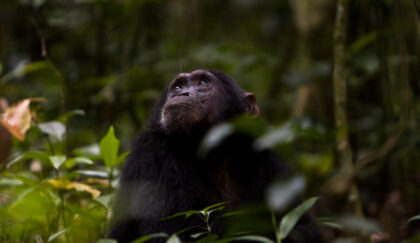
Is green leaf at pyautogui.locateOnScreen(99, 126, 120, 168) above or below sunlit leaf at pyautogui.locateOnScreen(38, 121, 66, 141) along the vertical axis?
below

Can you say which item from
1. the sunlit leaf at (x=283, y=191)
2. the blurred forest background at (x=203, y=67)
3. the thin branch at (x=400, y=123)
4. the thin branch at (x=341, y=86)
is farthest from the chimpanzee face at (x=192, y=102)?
the sunlit leaf at (x=283, y=191)

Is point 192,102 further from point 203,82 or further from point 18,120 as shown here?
point 18,120

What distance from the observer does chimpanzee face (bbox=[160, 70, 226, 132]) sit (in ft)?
11.8

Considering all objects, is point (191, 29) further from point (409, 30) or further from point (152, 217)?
point (152, 217)

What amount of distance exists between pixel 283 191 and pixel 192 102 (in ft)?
7.00

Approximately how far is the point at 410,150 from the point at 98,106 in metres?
4.18

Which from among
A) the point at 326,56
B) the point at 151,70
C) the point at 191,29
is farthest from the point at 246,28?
the point at 326,56

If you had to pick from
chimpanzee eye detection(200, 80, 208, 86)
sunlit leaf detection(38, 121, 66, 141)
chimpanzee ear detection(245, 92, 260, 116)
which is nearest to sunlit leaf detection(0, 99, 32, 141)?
sunlit leaf detection(38, 121, 66, 141)

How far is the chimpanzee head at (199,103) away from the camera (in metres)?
3.62

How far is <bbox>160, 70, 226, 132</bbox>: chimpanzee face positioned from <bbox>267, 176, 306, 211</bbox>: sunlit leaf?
1900 mm

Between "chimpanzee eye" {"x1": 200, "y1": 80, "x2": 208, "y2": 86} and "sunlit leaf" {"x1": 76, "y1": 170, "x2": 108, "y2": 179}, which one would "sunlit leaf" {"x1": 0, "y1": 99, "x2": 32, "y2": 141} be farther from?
"chimpanzee eye" {"x1": 200, "y1": 80, "x2": 208, "y2": 86}

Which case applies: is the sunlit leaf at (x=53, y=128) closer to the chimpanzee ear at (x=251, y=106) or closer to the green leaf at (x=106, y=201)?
the green leaf at (x=106, y=201)

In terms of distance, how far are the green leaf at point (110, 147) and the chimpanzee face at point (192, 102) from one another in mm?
418

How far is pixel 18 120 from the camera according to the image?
354cm
